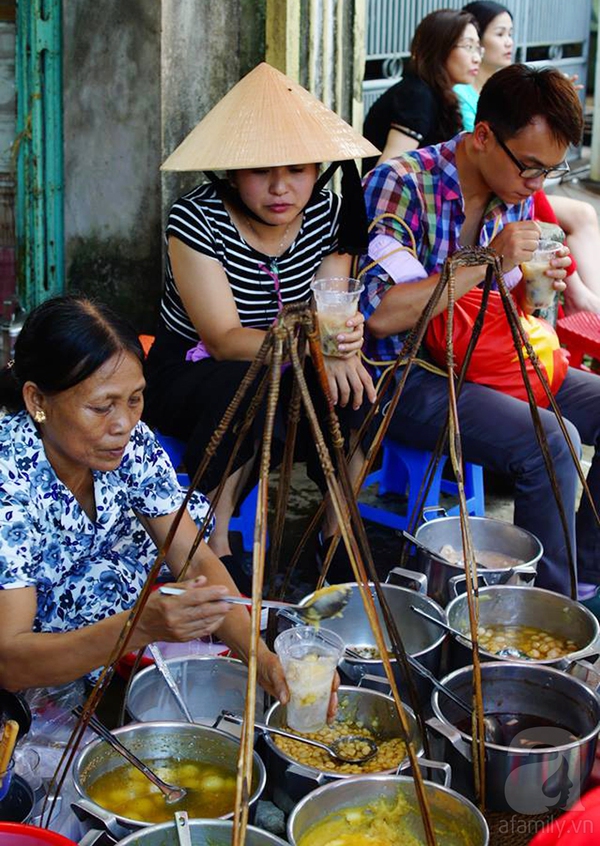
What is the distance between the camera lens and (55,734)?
88.4 inches

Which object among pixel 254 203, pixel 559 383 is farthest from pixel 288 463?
pixel 559 383

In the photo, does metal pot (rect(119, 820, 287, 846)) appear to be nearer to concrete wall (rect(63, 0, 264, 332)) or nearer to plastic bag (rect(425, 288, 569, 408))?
plastic bag (rect(425, 288, 569, 408))

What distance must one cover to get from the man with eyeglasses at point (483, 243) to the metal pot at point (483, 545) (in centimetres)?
30

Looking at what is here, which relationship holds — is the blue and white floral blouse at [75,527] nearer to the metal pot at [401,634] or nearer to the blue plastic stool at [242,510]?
the metal pot at [401,634]

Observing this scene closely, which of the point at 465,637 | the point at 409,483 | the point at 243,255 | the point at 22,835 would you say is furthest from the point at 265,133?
the point at 22,835

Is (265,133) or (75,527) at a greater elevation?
(265,133)

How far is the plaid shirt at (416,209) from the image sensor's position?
3.25 meters

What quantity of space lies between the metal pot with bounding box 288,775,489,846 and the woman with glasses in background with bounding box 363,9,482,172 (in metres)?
3.15

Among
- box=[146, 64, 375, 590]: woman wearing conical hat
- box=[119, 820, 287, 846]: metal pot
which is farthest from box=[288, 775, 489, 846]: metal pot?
box=[146, 64, 375, 590]: woman wearing conical hat

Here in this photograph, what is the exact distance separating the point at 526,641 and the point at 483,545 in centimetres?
44

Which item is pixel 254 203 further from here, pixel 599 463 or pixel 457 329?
pixel 599 463

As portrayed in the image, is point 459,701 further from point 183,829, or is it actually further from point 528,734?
point 183,829

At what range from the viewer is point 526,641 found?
2.45 meters

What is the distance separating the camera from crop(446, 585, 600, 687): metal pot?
2361mm
